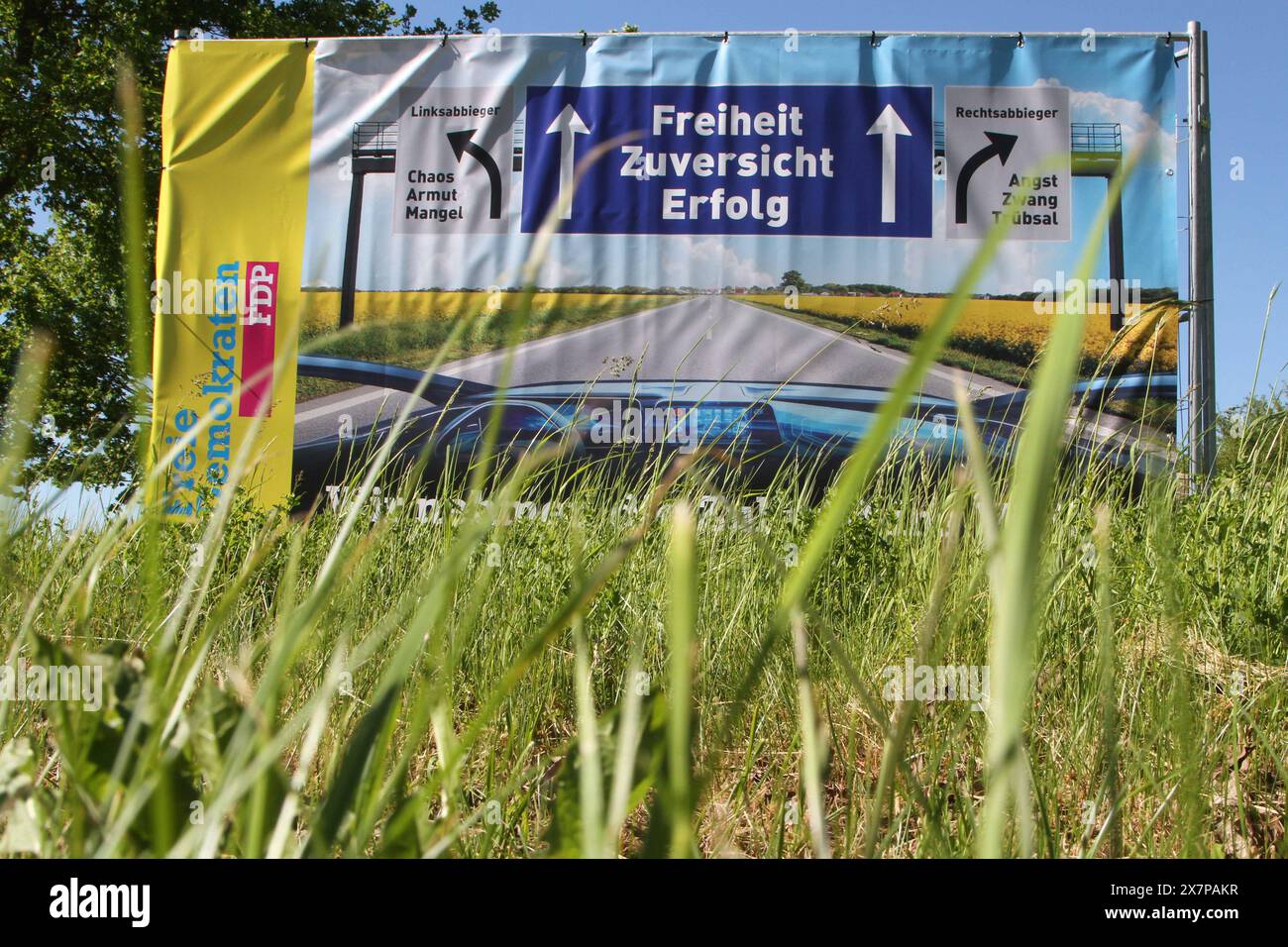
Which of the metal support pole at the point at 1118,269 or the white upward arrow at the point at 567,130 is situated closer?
the metal support pole at the point at 1118,269

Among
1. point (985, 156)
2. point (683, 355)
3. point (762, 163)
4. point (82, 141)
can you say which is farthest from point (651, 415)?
point (82, 141)

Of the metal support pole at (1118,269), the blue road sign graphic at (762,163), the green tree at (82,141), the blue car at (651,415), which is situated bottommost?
the blue car at (651,415)

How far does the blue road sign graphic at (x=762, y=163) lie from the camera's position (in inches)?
203

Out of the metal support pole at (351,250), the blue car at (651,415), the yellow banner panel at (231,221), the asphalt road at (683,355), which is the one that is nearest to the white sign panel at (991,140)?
the asphalt road at (683,355)

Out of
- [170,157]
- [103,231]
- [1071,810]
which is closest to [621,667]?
[1071,810]

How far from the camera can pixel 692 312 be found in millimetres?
5234

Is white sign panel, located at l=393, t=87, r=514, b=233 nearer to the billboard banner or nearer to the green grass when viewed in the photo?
the billboard banner

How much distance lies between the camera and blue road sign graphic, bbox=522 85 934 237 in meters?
5.16

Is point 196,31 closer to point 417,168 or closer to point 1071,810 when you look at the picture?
point 417,168

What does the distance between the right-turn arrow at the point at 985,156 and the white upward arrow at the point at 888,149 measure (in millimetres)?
401

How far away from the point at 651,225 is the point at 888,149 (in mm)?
1478

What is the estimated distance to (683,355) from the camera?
5238 mm

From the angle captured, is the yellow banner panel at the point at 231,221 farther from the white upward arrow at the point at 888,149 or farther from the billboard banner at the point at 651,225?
the white upward arrow at the point at 888,149

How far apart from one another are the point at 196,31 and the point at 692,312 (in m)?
3.72
